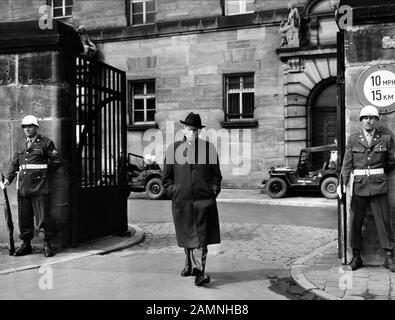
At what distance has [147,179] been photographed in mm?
16922

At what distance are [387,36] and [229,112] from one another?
1369 cm

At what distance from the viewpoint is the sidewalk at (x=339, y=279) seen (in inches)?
211

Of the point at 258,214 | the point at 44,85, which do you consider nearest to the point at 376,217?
A: the point at 44,85

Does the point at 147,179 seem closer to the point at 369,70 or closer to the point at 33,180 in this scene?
the point at 33,180

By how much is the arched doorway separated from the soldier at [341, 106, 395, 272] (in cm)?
1251

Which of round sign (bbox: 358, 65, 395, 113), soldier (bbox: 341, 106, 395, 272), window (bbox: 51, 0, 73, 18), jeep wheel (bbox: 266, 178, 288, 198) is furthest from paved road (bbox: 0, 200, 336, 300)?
window (bbox: 51, 0, 73, 18)

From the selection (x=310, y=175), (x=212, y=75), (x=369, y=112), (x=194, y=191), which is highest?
(x=212, y=75)

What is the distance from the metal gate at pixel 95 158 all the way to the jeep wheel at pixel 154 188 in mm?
7213

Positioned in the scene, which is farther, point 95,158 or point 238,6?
point 238,6

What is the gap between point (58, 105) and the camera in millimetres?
7781

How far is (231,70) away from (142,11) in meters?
4.93
